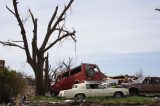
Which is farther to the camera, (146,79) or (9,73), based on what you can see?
(146,79)

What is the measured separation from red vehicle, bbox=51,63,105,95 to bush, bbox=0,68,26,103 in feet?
27.5

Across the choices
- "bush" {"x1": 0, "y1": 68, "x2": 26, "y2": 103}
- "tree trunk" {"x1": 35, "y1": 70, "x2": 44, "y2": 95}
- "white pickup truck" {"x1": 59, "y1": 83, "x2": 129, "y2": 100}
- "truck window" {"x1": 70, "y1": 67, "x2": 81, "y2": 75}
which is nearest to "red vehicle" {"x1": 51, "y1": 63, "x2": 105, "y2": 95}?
"truck window" {"x1": 70, "y1": 67, "x2": 81, "y2": 75}

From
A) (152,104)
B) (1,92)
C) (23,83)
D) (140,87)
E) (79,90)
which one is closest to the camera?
(152,104)

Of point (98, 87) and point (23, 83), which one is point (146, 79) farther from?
point (23, 83)

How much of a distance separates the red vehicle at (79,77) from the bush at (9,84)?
27.5 ft

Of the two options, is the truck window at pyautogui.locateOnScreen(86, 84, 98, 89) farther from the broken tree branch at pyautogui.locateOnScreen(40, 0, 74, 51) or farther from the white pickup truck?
the broken tree branch at pyautogui.locateOnScreen(40, 0, 74, 51)

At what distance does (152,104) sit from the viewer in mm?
21266

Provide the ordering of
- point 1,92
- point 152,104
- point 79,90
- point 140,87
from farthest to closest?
point 140,87 < point 79,90 < point 1,92 < point 152,104

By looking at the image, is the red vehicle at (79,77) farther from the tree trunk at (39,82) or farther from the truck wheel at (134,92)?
the truck wheel at (134,92)

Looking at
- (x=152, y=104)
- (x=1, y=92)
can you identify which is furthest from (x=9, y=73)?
(x=152, y=104)

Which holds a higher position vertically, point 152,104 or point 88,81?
point 88,81

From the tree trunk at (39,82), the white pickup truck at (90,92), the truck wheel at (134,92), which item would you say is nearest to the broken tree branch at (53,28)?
the tree trunk at (39,82)

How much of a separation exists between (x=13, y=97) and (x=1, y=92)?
96 cm

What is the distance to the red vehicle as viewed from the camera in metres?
34.9
